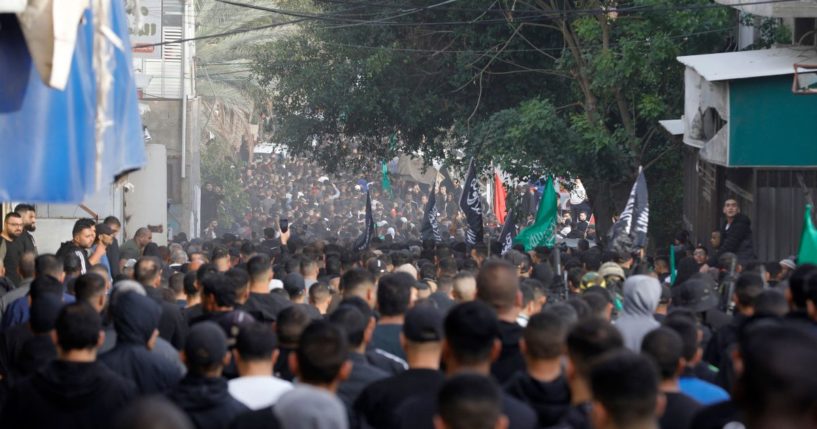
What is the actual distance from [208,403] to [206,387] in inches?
3.2

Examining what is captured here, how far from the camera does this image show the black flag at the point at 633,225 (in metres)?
14.9

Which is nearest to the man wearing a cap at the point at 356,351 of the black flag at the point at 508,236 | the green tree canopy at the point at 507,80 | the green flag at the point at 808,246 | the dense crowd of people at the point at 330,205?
the green flag at the point at 808,246

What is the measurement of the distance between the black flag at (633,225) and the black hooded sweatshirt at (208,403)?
959cm

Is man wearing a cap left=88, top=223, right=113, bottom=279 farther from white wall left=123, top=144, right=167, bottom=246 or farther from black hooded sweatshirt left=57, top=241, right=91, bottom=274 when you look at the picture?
white wall left=123, top=144, right=167, bottom=246

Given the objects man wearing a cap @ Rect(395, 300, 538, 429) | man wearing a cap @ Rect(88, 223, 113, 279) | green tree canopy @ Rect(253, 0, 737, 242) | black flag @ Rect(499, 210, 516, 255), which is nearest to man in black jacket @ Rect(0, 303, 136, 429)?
man wearing a cap @ Rect(395, 300, 538, 429)

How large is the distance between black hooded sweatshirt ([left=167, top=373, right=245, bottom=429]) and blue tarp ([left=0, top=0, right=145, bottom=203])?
3.73ft

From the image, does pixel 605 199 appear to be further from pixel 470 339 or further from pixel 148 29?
pixel 470 339

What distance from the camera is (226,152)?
49.0m

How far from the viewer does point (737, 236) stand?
16359mm

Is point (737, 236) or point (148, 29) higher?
point (148, 29)

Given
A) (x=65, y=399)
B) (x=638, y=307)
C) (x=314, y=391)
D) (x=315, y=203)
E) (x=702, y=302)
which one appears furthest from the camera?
(x=315, y=203)

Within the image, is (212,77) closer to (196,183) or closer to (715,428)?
(196,183)

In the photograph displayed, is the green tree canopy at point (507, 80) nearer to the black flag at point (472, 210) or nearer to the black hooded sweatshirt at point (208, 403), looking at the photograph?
the black flag at point (472, 210)

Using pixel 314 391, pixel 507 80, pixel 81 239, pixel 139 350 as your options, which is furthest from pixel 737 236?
pixel 314 391
